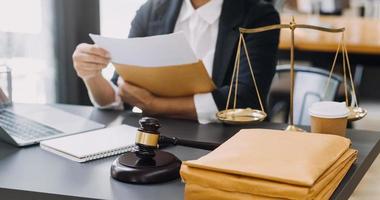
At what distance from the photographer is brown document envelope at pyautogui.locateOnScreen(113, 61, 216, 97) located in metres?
1.52

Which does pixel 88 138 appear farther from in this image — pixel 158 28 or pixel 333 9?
pixel 333 9

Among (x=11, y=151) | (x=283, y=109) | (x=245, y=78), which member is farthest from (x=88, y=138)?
(x=283, y=109)

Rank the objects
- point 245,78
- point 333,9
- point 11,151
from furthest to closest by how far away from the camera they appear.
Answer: point 333,9
point 245,78
point 11,151

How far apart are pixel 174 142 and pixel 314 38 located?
2.57 meters

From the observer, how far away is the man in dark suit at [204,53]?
5.43 ft

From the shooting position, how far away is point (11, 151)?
1274 mm

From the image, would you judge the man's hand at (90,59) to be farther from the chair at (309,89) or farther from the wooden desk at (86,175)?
the chair at (309,89)

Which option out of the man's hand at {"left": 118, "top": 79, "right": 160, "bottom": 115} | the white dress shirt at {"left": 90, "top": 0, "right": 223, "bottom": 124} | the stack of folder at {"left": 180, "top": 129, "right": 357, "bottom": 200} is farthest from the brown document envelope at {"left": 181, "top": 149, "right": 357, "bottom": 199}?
the white dress shirt at {"left": 90, "top": 0, "right": 223, "bottom": 124}

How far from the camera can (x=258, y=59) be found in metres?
1.82

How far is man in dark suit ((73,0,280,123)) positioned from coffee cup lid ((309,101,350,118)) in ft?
1.26

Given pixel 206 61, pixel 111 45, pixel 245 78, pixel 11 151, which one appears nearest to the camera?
pixel 11 151

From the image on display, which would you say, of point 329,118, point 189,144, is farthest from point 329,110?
point 189,144

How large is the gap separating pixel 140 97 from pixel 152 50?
0.72 feet

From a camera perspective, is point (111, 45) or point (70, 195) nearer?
point (70, 195)
